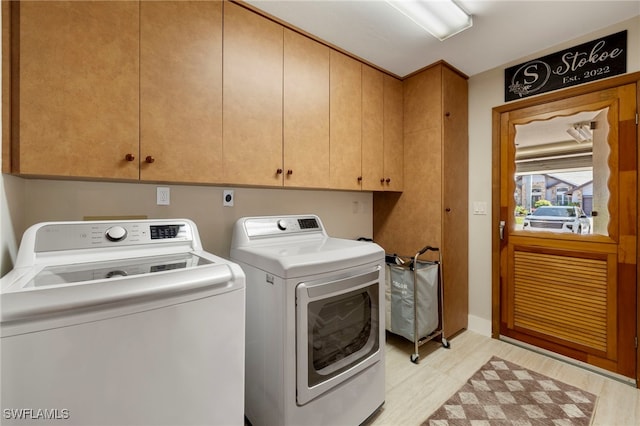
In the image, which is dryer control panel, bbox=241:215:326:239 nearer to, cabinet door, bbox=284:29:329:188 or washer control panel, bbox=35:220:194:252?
cabinet door, bbox=284:29:329:188

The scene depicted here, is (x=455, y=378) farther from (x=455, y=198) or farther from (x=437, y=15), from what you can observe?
(x=437, y=15)

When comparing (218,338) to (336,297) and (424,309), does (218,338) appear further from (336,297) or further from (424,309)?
(424,309)

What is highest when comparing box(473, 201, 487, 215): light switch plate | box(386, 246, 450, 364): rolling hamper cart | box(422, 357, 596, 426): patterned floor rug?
box(473, 201, 487, 215): light switch plate

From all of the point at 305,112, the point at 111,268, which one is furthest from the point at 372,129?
the point at 111,268

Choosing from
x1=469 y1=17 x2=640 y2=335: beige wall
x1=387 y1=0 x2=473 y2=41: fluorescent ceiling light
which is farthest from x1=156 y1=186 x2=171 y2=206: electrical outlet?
x1=469 y1=17 x2=640 y2=335: beige wall

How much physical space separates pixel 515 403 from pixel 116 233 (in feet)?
8.29

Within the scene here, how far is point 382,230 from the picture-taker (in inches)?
113

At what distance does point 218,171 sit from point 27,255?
85 cm

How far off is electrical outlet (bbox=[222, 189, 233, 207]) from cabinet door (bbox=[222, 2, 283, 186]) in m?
0.32

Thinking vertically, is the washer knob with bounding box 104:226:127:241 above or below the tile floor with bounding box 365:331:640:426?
above

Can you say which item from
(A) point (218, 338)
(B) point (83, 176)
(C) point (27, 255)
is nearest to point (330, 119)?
(B) point (83, 176)

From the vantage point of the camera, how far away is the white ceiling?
5.65 feet

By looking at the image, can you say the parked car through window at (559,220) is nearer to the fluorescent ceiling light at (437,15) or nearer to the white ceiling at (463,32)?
the white ceiling at (463,32)

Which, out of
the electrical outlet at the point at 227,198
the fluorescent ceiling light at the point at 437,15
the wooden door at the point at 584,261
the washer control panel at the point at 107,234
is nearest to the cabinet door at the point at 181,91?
the washer control panel at the point at 107,234
